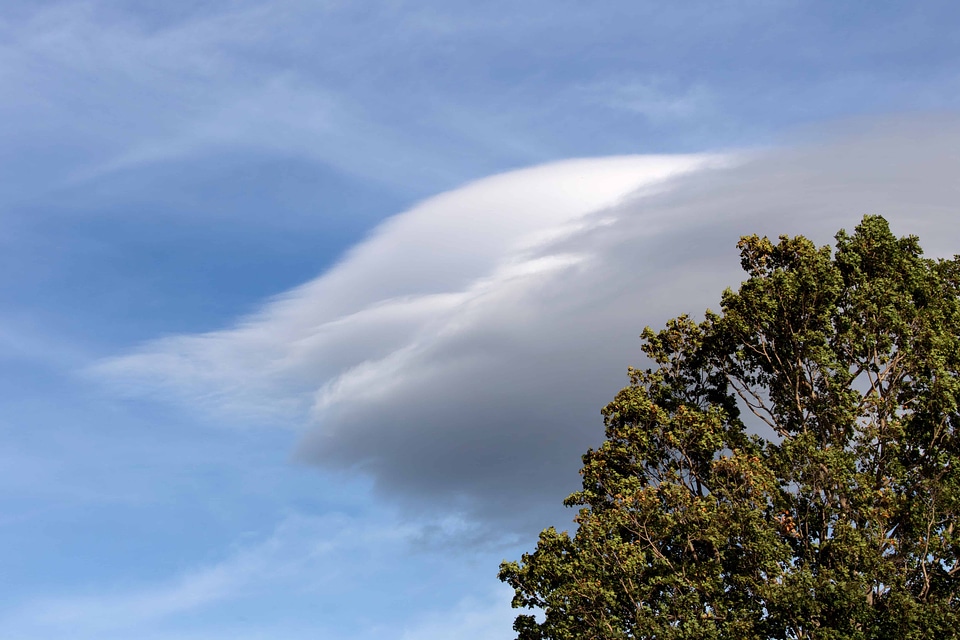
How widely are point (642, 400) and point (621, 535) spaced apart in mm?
4744

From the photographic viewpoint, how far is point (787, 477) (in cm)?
3434

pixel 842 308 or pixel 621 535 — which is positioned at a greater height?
pixel 842 308

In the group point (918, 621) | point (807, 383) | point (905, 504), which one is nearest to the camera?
point (918, 621)

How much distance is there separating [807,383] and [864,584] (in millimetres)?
7280

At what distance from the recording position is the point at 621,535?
1390 inches

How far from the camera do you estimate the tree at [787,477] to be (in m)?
32.4

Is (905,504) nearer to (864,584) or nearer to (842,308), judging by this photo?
(864,584)

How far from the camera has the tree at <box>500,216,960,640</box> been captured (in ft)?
106

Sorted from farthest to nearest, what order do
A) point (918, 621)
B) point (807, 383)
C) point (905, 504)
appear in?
1. point (807, 383)
2. point (905, 504)
3. point (918, 621)

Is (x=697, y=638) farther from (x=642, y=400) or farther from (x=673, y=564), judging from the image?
(x=642, y=400)

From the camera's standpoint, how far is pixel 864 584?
104ft

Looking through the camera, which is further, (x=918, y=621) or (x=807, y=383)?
(x=807, y=383)

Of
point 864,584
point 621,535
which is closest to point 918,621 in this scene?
point 864,584

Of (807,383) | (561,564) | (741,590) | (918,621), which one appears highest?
(807,383)
